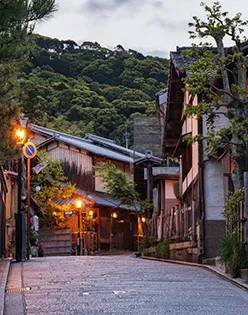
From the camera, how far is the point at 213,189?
25.2m

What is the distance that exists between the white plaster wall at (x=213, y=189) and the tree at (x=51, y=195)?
80.7 ft

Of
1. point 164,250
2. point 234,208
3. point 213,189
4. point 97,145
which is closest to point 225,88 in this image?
point 234,208

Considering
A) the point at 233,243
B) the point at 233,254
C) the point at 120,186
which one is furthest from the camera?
the point at 120,186

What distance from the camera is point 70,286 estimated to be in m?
13.7

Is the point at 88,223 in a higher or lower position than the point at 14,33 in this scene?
lower

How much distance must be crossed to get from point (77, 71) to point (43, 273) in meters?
80.6

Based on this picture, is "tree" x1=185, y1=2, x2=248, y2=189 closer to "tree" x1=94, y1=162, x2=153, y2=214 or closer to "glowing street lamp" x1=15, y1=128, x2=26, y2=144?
"glowing street lamp" x1=15, y1=128, x2=26, y2=144

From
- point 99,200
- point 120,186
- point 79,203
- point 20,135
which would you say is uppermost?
point 20,135

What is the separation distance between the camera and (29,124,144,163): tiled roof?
56688 millimetres

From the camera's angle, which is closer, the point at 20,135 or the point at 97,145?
the point at 20,135

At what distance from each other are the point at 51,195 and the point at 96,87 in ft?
136

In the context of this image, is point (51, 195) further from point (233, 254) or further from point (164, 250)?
point (233, 254)

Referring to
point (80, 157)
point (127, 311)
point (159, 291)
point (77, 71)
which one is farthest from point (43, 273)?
point (77, 71)

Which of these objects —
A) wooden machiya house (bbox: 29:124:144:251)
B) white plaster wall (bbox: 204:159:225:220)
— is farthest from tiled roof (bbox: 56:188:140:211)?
white plaster wall (bbox: 204:159:225:220)
